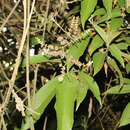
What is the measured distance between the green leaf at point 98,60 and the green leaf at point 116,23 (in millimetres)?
77

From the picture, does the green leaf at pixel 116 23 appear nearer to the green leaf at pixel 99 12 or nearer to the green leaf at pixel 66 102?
the green leaf at pixel 99 12

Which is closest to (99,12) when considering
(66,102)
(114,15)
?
(114,15)

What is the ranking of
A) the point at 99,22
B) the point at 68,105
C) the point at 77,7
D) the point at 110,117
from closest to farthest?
the point at 68,105 → the point at 99,22 → the point at 77,7 → the point at 110,117

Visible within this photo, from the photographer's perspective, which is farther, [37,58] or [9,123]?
[9,123]

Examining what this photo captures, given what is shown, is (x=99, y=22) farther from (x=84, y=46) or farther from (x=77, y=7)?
(x=77, y=7)

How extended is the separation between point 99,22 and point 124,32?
0.11 metres

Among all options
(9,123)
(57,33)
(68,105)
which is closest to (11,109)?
(9,123)

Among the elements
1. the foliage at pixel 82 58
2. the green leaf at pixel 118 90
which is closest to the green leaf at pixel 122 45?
the foliage at pixel 82 58

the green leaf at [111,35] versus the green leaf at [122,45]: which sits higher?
the green leaf at [111,35]

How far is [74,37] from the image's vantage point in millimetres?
965

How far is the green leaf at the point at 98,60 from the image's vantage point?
911mm

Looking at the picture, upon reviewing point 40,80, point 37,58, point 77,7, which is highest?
point 77,7

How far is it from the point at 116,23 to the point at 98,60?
12cm

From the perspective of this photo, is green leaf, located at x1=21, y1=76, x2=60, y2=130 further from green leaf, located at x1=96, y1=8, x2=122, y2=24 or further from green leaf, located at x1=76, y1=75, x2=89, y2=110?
green leaf, located at x1=96, y1=8, x2=122, y2=24
